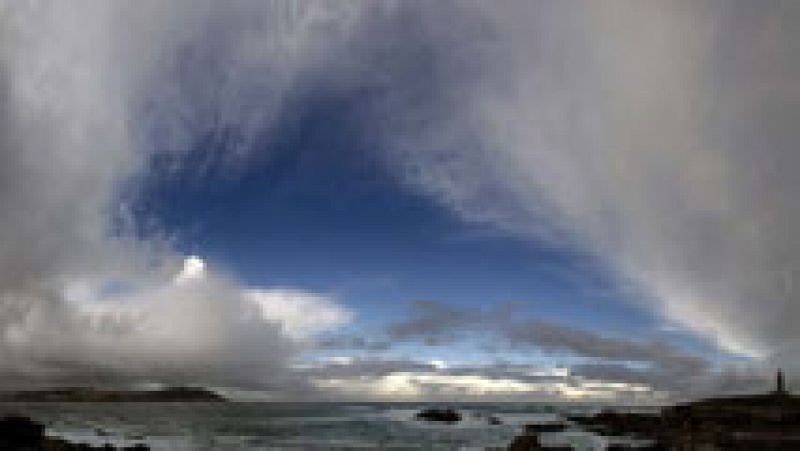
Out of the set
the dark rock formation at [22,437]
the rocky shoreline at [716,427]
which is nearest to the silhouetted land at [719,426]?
the rocky shoreline at [716,427]

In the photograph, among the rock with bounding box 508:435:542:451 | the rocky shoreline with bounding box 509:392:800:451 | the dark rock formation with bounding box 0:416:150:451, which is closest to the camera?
the dark rock formation with bounding box 0:416:150:451

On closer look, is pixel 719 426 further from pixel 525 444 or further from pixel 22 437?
pixel 22 437

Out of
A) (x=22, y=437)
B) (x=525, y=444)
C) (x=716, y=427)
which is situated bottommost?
(x=22, y=437)

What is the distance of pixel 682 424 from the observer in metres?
104

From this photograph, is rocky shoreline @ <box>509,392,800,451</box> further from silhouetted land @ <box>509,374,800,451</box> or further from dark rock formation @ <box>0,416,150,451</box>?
dark rock formation @ <box>0,416,150,451</box>

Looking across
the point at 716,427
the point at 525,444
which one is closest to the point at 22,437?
the point at 525,444

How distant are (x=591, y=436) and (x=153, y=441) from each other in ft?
193

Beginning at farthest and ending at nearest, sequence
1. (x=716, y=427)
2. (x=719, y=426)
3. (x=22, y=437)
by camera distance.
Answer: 1. (x=719, y=426)
2. (x=716, y=427)
3. (x=22, y=437)

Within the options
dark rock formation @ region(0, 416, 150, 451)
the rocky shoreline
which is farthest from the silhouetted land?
dark rock formation @ region(0, 416, 150, 451)

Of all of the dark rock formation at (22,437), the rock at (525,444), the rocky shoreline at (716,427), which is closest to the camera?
the dark rock formation at (22,437)

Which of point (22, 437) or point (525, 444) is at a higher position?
point (525, 444)

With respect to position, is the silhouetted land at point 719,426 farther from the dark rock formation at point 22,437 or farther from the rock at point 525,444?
the dark rock formation at point 22,437

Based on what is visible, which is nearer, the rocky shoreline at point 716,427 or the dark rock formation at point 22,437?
the dark rock formation at point 22,437

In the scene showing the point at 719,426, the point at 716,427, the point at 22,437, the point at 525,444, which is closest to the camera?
the point at 22,437
